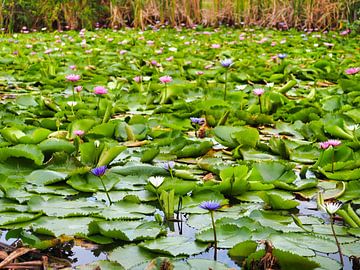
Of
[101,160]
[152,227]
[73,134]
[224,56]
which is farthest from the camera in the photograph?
[224,56]

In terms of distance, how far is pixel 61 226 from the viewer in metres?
1.45

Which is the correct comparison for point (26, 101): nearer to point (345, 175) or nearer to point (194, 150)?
point (194, 150)

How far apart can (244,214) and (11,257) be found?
24.9 inches

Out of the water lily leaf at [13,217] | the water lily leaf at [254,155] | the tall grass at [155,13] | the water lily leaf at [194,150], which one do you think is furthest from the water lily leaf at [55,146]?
the tall grass at [155,13]

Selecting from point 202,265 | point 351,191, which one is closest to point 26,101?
point 351,191

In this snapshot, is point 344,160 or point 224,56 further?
point 224,56

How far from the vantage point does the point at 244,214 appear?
154 cm

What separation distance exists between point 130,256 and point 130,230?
5.1 inches

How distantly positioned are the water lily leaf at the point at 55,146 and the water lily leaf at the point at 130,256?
2.65 ft

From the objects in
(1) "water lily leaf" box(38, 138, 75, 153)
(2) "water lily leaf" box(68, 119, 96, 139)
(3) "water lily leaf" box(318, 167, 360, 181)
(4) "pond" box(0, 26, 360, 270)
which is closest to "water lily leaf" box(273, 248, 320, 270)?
(4) "pond" box(0, 26, 360, 270)

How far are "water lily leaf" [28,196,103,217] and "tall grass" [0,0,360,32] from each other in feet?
24.1

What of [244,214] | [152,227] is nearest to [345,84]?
[244,214]

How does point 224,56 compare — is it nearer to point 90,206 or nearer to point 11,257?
point 90,206

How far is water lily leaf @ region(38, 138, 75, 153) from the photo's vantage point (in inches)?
80.4
